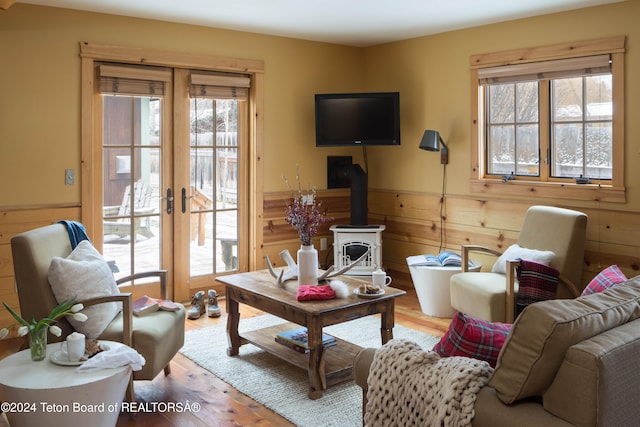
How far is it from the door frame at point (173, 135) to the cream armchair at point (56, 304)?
1452mm

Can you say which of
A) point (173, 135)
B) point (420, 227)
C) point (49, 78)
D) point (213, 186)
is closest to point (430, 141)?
point (420, 227)

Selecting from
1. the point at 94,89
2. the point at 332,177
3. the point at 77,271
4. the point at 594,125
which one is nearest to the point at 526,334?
the point at 77,271

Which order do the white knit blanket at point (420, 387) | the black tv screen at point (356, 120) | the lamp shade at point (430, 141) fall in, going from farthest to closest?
1. the black tv screen at point (356, 120)
2. the lamp shade at point (430, 141)
3. the white knit blanket at point (420, 387)

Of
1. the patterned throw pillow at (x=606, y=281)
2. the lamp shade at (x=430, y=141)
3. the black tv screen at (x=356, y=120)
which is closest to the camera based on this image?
the patterned throw pillow at (x=606, y=281)

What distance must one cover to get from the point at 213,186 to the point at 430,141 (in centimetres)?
196

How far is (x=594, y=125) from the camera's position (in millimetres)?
4719

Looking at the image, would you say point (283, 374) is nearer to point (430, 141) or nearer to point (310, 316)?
point (310, 316)

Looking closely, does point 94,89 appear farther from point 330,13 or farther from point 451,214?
point 451,214

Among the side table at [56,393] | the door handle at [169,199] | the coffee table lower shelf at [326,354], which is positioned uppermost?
the door handle at [169,199]

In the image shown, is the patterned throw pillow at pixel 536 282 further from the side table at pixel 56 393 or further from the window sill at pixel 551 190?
the side table at pixel 56 393

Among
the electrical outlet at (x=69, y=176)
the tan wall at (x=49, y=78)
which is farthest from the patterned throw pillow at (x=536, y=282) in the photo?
the electrical outlet at (x=69, y=176)

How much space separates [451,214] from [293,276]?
2.14 m

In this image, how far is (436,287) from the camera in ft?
16.4

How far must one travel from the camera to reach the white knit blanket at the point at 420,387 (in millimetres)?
2006
